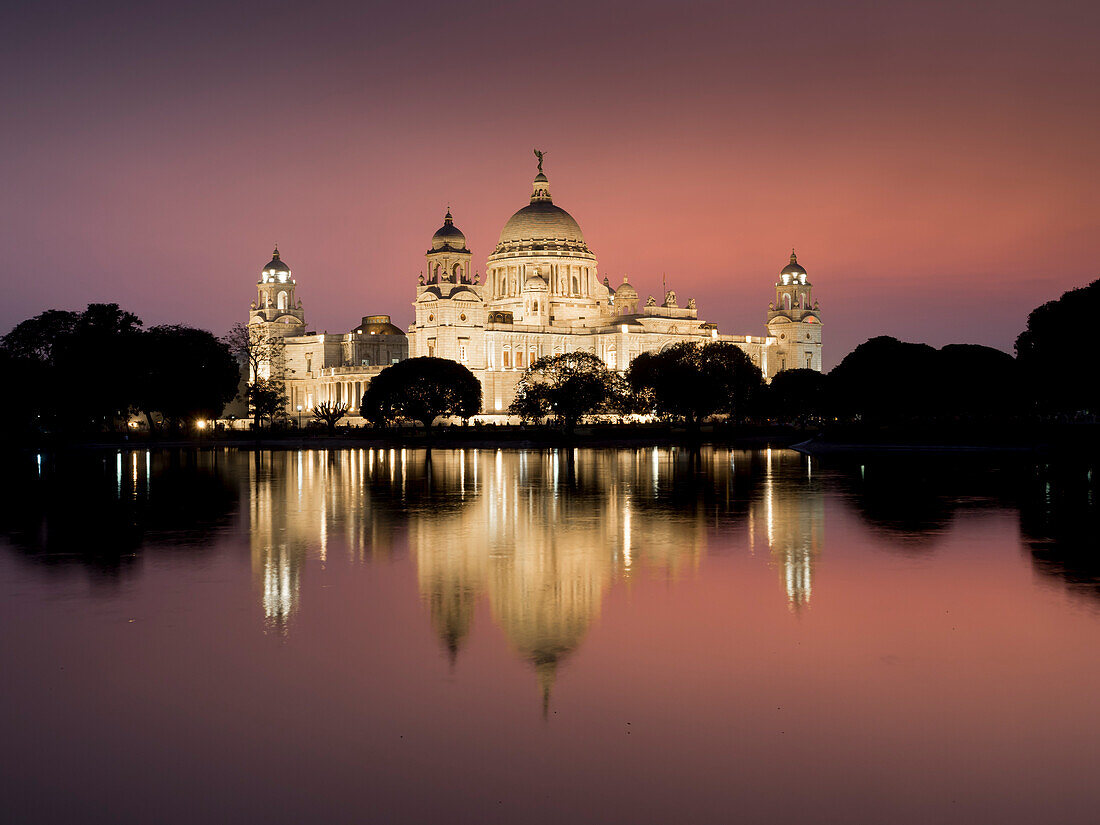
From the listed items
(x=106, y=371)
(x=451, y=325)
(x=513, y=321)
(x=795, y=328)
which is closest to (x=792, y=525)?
(x=106, y=371)

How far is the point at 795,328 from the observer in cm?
18450

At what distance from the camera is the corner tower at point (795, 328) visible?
18400 cm

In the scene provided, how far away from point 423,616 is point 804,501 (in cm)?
1974

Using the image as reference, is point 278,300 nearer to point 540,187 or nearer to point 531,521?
point 540,187

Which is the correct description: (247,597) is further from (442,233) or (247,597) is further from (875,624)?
(442,233)

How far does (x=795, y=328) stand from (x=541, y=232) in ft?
143

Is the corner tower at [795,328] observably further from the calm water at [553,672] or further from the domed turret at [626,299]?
the calm water at [553,672]

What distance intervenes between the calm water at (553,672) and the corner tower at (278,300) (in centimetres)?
15549

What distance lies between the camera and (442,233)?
171375mm

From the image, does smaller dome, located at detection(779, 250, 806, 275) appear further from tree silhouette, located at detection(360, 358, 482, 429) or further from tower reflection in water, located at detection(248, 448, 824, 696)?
tower reflection in water, located at detection(248, 448, 824, 696)

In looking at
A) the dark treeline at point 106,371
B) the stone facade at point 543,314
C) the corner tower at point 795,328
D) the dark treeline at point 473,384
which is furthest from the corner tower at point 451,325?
the corner tower at point 795,328

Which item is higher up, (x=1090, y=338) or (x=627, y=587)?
(x=1090, y=338)

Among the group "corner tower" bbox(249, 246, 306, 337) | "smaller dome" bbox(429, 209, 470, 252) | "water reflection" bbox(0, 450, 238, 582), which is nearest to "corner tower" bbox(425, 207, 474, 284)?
"smaller dome" bbox(429, 209, 470, 252)

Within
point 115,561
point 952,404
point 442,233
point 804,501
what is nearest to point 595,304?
point 442,233
